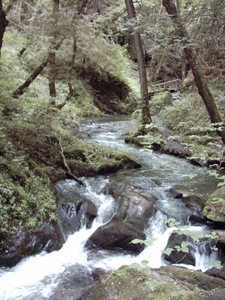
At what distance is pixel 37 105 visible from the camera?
8016mm

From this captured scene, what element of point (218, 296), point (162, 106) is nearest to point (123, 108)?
point (162, 106)

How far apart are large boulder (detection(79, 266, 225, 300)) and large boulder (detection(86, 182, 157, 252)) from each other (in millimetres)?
1639

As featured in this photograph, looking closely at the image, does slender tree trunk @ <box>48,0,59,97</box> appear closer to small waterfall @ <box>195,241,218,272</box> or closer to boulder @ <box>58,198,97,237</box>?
boulder @ <box>58,198,97,237</box>

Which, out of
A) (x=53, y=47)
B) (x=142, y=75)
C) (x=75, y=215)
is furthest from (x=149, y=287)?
(x=142, y=75)

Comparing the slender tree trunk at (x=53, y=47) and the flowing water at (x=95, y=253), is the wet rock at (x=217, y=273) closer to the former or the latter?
the flowing water at (x=95, y=253)

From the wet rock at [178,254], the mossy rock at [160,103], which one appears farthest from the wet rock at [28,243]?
the mossy rock at [160,103]

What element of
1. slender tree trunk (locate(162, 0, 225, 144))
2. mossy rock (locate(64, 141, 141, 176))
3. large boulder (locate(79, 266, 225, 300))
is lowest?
large boulder (locate(79, 266, 225, 300))

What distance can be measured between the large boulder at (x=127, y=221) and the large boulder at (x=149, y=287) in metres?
1.64

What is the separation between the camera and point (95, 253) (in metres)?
5.80

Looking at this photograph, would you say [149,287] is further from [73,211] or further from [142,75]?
[142,75]

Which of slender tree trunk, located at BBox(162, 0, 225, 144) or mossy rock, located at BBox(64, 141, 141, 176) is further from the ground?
slender tree trunk, located at BBox(162, 0, 225, 144)

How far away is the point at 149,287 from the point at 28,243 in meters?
2.74

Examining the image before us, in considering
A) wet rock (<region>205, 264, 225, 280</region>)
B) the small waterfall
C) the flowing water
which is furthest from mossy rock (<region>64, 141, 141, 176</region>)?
wet rock (<region>205, 264, 225, 280</region>)

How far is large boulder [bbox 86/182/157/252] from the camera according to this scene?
5.91m
